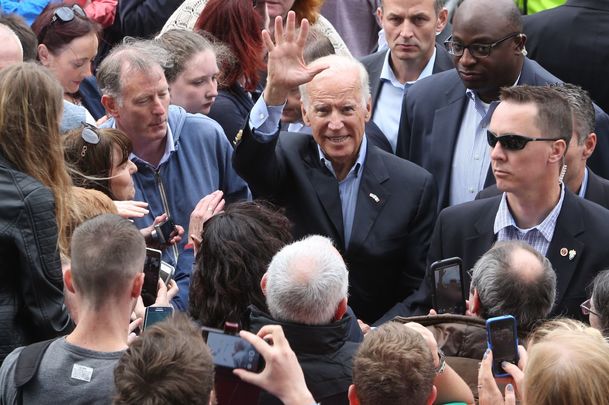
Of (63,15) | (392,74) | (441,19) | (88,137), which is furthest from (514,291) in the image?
(63,15)

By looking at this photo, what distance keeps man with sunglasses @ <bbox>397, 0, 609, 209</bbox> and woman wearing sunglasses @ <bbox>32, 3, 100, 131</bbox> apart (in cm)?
206

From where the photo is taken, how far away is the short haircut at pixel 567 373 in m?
3.48

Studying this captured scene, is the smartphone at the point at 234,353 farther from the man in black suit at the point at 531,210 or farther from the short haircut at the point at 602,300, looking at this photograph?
the man in black suit at the point at 531,210

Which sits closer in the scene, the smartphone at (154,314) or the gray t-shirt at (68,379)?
the gray t-shirt at (68,379)

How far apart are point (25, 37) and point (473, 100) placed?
2.55 m

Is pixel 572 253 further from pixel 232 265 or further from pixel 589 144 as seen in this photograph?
pixel 232 265

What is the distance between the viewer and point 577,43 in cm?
777

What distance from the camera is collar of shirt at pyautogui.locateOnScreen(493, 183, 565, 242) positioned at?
5738mm

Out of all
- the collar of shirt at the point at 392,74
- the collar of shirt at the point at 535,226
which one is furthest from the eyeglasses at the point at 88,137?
the collar of shirt at the point at 392,74

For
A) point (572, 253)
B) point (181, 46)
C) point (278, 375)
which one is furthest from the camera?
point (181, 46)

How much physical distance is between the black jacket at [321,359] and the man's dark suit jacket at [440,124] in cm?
260

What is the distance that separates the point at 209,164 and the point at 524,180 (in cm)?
168

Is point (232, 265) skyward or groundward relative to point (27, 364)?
skyward

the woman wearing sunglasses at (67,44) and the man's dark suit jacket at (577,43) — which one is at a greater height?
the man's dark suit jacket at (577,43)
